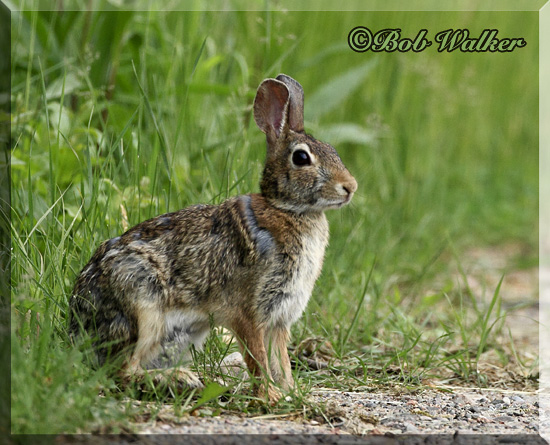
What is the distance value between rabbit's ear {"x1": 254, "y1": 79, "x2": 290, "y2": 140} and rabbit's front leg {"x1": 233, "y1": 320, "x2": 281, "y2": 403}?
105cm

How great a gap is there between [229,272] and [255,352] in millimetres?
432

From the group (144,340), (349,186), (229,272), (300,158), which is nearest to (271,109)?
(300,158)

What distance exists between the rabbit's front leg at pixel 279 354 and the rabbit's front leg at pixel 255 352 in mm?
104

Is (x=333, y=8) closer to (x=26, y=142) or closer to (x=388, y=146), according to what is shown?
(x=388, y=146)

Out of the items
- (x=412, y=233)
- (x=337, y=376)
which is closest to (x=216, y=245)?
(x=337, y=376)

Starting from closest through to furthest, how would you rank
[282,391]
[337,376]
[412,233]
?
1. [282,391]
2. [337,376]
3. [412,233]

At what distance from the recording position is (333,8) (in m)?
9.36

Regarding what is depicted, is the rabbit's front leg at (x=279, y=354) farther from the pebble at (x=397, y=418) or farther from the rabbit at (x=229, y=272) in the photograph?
the pebble at (x=397, y=418)

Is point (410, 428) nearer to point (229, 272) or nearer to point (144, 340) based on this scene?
point (229, 272)

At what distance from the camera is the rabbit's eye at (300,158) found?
4.32 metres

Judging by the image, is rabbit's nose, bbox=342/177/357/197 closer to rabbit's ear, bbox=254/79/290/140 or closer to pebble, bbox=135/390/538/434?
rabbit's ear, bbox=254/79/290/140

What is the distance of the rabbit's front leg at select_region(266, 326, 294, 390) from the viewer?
4.30m

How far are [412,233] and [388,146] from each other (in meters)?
1.32

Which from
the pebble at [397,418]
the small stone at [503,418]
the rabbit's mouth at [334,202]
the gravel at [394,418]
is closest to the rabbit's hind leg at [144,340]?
the pebble at [397,418]
